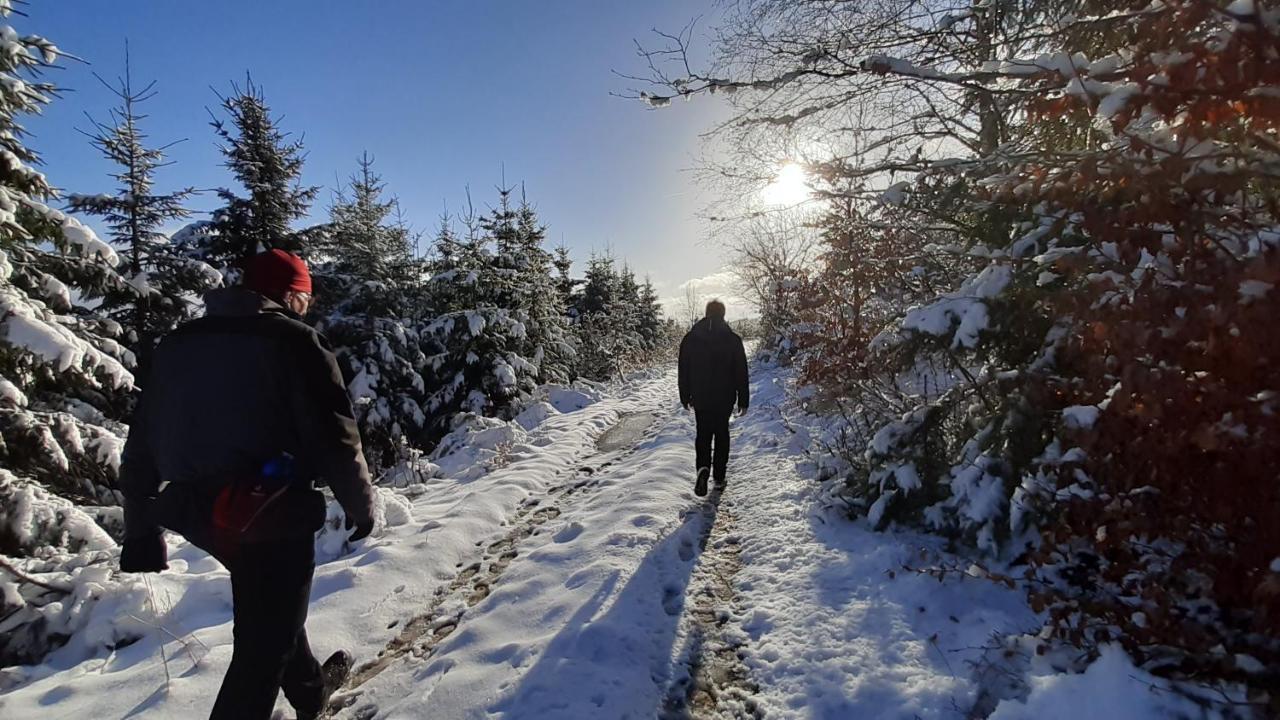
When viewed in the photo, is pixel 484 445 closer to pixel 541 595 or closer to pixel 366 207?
pixel 541 595

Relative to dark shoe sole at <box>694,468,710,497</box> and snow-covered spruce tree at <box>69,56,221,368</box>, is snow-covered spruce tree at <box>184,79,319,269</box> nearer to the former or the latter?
snow-covered spruce tree at <box>69,56,221,368</box>

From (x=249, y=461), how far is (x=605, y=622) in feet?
7.73

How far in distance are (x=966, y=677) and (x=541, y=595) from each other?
2774mm

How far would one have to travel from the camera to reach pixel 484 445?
10.3 m

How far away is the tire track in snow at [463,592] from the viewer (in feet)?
10.9

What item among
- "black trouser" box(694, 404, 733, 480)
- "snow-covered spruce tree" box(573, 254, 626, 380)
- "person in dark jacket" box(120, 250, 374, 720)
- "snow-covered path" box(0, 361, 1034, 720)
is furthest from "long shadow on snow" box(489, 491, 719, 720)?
"snow-covered spruce tree" box(573, 254, 626, 380)

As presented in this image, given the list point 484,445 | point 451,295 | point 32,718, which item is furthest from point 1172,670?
point 451,295

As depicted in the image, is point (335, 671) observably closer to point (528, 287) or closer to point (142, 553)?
point (142, 553)

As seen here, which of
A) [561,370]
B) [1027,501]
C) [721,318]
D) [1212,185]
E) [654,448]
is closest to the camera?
[1212,185]

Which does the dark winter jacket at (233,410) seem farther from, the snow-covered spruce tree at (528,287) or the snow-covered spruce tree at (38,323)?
the snow-covered spruce tree at (528,287)

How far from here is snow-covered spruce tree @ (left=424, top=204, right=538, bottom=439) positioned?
13.6 meters

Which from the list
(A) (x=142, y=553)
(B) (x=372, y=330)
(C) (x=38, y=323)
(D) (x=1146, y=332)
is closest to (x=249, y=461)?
(A) (x=142, y=553)

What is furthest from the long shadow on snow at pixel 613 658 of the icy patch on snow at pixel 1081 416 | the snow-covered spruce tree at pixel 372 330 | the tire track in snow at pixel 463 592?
the snow-covered spruce tree at pixel 372 330

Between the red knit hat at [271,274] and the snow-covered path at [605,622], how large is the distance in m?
2.30
